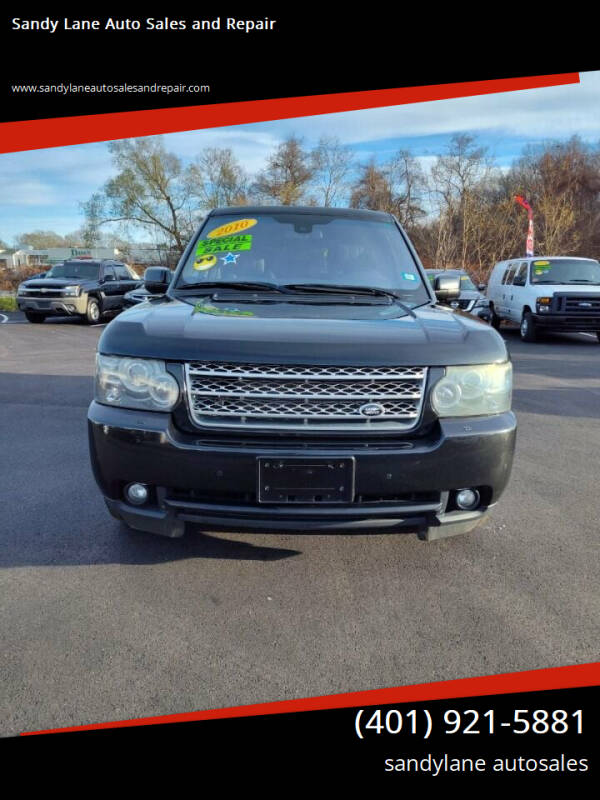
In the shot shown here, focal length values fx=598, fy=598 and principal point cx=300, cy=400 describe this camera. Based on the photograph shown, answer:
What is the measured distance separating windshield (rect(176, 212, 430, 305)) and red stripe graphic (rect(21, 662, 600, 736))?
Answer: 6.72 feet

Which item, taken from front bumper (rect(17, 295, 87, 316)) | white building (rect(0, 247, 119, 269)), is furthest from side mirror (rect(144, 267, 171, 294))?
white building (rect(0, 247, 119, 269))

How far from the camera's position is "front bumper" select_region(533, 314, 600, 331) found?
41.9ft

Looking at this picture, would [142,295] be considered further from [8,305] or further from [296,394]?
[8,305]

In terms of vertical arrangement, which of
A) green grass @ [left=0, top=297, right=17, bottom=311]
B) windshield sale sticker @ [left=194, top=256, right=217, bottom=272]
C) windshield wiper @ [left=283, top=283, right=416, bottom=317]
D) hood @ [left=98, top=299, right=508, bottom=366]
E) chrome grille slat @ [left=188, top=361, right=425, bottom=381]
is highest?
windshield sale sticker @ [left=194, top=256, right=217, bottom=272]

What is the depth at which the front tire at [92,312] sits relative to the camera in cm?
1698

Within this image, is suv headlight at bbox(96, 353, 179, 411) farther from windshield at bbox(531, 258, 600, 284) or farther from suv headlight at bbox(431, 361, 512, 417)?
windshield at bbox(531, 258, 600, 284)

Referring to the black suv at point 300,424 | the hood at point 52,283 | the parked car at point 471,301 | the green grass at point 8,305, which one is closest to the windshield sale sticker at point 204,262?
the black suv at point 300,424

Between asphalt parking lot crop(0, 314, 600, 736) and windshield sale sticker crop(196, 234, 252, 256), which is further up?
windshield sale sticker crop(196, 234, 252, 256)

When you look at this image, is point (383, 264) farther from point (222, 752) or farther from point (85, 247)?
point (85, 247)

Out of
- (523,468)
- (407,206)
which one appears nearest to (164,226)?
(407,206)

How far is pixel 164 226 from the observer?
144 ft

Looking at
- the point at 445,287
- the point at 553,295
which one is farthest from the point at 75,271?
the point at 445,287

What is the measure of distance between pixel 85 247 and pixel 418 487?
4833 cm

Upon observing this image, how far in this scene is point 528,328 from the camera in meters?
13.4
